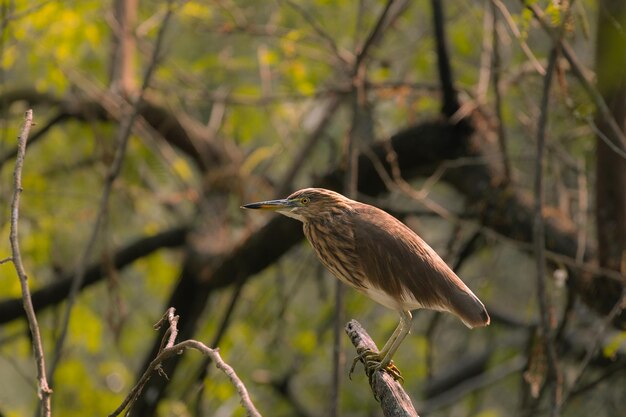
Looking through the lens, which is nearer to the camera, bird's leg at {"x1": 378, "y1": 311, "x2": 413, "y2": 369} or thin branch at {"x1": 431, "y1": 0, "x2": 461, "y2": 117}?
bird's leg at {"x1": 378, "y1": 311, "x2": 413, "y2": 369}

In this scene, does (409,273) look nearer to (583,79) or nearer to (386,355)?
(386,355)

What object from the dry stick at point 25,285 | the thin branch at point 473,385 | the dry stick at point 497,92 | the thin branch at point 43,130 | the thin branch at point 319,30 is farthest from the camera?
the thin branch at point 473,385

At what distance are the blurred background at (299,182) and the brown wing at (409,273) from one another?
70cm

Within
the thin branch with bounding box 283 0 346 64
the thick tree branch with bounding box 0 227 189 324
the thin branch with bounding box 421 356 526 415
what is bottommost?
the thin branch with bounding box 421 356 526 415

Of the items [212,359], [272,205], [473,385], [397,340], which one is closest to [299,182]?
[473,385]

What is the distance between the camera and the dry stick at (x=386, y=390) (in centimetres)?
333

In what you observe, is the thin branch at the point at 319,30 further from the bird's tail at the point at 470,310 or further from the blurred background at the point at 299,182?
the bird's tail at the point at 470,310

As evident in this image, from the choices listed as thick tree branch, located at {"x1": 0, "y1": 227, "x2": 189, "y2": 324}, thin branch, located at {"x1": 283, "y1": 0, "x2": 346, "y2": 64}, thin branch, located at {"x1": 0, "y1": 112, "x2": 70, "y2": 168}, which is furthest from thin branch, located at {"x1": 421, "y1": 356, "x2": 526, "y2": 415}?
thin branch, located at {"x1": 0, "y1": 112, "x2": 70, "y2": 168}

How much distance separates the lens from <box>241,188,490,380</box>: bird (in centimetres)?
362

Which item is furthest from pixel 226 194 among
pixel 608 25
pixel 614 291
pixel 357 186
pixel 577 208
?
pixel 608 25

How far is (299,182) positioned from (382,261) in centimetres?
516

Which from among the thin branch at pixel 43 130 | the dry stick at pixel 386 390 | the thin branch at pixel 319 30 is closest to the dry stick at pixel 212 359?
the dry stick at pixel 386 390

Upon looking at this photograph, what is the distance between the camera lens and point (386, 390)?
139 inches

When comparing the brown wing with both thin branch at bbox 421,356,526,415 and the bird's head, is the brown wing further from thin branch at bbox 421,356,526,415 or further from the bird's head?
thin branch at bbox 421,356,526,415
